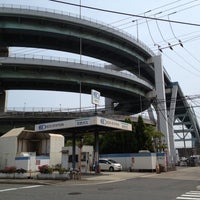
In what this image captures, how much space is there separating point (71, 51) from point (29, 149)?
109 ft

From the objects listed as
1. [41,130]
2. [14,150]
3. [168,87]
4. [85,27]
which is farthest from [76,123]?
[168,87]

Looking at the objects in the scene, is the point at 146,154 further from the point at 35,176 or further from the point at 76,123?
the point at 35,176

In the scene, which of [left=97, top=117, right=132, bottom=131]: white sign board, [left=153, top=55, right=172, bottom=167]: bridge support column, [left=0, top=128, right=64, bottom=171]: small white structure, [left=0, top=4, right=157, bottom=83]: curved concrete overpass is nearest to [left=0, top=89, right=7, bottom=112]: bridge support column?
[left=0, top=4, right=157, bottom=83]: curved concrete overpass

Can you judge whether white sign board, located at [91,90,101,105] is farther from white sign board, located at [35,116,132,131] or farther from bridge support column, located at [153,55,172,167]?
bridge support column, located at [153,55,172,167]

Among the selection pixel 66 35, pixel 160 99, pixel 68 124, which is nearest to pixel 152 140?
pixel 160 99

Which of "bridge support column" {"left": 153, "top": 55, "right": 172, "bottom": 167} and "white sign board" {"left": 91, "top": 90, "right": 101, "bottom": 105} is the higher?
"bridge support column" {"left": 153, "top": 55, "right": 172, "bottom": 167}

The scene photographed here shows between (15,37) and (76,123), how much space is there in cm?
3575

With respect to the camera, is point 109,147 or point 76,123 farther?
point 109,147

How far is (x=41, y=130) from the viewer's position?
1211 inches

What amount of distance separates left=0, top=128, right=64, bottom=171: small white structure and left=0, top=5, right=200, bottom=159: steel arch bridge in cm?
1881

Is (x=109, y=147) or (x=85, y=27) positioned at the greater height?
(x=85, y=27)

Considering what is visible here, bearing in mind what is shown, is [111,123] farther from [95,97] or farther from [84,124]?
[95,97]

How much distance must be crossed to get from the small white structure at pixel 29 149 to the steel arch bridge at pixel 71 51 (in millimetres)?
18810

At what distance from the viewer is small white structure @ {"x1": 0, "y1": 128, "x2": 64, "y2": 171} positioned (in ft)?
99.6
